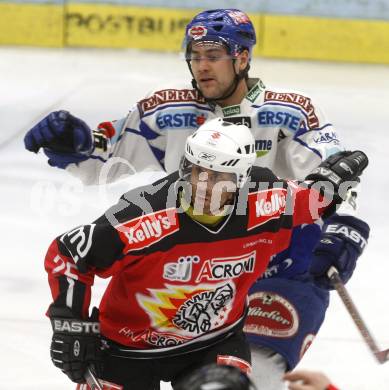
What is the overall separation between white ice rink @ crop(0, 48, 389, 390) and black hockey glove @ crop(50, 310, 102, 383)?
110cm

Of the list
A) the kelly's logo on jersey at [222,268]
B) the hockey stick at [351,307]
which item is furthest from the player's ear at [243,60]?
the kelly's logo on jersey at [222,268]

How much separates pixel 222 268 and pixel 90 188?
144 inches

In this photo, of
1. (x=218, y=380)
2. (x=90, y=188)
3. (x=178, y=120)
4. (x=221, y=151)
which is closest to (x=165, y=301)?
(x=221, y=151)

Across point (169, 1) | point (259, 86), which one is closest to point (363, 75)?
point (169, 1)

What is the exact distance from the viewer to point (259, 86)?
421 cm

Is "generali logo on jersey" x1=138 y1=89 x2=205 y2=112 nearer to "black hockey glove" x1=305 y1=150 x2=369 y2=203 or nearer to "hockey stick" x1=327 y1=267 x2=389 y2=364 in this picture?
"black hockey glove" x1=305 y1=150 x2=369 y2=203

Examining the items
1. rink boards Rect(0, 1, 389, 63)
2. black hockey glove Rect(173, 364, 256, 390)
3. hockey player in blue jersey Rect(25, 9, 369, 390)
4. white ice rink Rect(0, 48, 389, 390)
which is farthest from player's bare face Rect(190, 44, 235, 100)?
rink boards Rect(0, 1, 389, 63)

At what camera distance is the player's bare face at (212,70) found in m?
4.03

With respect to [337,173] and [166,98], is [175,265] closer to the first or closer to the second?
[337,173]

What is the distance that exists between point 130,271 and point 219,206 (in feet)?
1.11

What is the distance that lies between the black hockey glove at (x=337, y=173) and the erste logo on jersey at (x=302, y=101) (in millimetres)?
432

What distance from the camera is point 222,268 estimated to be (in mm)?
3283

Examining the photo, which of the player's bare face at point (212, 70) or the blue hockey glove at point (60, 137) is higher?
the player's bare face at point (212, 70)

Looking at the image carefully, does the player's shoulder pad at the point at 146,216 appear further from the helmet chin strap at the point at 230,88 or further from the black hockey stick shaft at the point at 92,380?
the helmet chin strap at the point at 230,88
